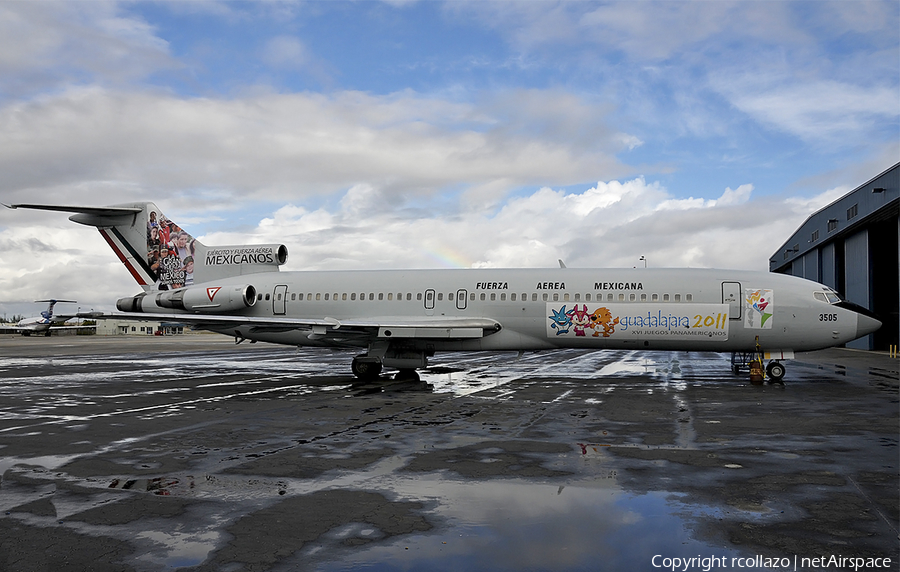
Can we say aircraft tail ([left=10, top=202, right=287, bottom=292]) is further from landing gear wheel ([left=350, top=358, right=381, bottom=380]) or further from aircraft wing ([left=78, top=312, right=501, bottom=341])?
landing gear wheel ([left=350, top=358, right=381, bottom=380])

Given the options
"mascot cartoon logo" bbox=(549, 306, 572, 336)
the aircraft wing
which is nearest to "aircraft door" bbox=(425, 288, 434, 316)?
the aircraft wing

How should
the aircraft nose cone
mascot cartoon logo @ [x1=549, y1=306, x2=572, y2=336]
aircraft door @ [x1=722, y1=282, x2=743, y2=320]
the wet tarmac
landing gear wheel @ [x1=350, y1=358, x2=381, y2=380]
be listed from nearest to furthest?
the wet tarmac
the aircraft nose cone
aircraft door @ [x1=722, y1=282, x2=743, y2=320]
mascot cartoon logo @ [x1=549, y1=306, x2=572, y2=336]
landing gear wheel @ [x1=350, y1=358, x2=381, y2=380]

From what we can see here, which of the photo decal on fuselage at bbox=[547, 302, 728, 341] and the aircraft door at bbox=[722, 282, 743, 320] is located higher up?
the aircraft door at bbox=[722, 282, 743, 320]

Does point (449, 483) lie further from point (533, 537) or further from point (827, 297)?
point (827, 297)

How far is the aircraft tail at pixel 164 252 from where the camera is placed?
2616 centimetres

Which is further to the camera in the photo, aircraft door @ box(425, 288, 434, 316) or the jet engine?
the jet engine

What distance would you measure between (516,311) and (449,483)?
13840 millimetres

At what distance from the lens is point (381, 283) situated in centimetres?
2325

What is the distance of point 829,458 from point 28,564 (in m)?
9.69

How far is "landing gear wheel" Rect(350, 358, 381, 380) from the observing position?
842 inches

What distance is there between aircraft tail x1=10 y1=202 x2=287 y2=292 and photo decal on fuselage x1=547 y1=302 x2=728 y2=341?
1259cm

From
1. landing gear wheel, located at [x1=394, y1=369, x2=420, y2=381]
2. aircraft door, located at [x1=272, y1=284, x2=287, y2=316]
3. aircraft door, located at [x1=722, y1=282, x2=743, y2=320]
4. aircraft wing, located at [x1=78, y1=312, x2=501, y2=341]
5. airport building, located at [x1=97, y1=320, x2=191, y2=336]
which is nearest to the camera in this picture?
aircraft door, located at [x1=722, y1=282, x2=743, y2=320]

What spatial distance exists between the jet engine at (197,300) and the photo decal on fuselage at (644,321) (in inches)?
461

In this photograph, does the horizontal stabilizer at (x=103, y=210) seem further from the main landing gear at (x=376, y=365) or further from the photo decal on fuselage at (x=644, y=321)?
the photo decal on fuselage at (x=644, y=321)
